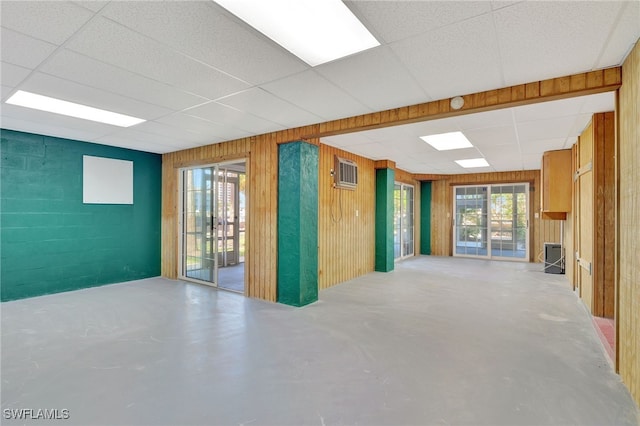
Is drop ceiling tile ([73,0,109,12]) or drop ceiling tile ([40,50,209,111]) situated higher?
drop ceiling tile ([40,50,209,111])

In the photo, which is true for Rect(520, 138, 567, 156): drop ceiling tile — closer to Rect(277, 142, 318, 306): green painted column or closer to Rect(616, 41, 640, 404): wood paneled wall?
Rect(616, 41, 640, 404): wood paneled wall

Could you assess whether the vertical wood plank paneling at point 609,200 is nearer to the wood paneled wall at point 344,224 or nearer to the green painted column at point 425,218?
the wood paneled wall at point 344,224

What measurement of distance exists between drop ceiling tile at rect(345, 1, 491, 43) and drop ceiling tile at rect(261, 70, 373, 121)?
2.58 ft

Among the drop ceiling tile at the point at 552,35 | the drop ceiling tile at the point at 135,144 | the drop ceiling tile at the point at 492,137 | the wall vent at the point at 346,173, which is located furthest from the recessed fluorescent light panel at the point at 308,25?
the drop ceiling tile at the point at 135,144

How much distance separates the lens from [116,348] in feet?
9.70

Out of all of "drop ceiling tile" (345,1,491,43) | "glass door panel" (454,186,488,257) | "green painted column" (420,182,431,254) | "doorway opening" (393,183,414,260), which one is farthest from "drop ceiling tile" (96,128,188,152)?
"glass door panel" (454,186,488,257)

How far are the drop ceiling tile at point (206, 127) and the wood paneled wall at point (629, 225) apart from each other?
3999mm

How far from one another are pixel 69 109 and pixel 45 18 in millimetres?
2080

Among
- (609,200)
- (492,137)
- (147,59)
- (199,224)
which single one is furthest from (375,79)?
(199,224)

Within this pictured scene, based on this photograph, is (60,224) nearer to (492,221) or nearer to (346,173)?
(346,173)

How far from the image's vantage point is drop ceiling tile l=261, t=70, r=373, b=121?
108 inches

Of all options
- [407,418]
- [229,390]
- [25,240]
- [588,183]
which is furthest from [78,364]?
[588,183]

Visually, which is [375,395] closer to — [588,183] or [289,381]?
[289,381]

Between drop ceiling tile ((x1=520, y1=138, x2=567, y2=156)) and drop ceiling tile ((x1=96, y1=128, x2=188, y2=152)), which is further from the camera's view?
drop ceiling tile ((x1=520, y1=138, x2=567, y2=156))
